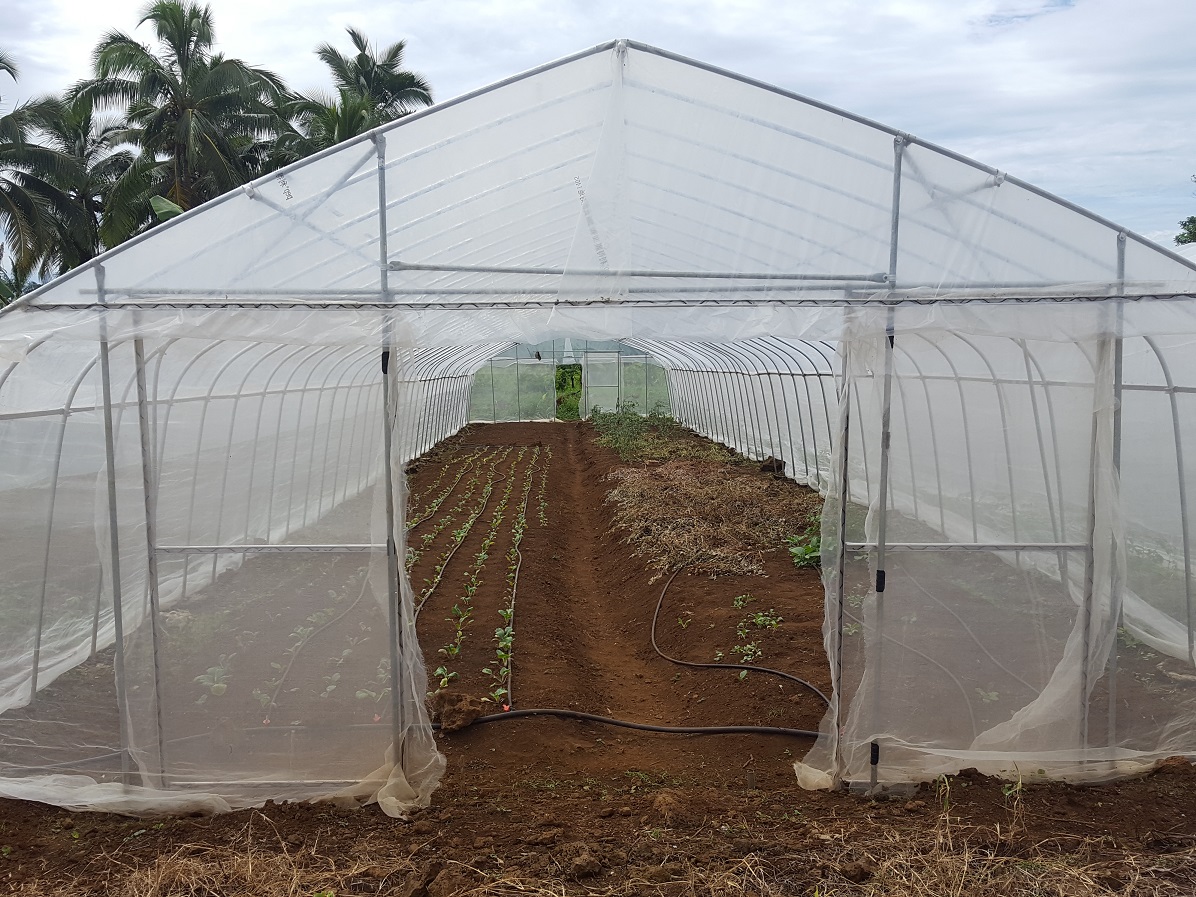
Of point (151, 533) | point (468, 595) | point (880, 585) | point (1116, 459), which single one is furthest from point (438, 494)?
point (1116, 459)

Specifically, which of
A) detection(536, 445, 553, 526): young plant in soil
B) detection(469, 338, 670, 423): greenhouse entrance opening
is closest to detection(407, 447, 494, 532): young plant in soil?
detection(536, 445, 553, 526): young plant in soil

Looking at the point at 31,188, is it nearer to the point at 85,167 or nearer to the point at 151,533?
the point at 85,167

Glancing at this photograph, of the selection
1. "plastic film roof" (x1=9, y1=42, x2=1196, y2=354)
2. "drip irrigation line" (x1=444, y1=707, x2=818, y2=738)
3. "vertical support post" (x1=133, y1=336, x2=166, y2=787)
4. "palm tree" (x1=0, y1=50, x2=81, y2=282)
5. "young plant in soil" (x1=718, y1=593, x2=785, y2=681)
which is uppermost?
"palm tree" (x1=0, y1=50, x2=81, y2=282)

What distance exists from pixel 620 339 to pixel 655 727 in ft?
9.40

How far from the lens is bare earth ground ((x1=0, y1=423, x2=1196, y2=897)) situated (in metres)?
4.06

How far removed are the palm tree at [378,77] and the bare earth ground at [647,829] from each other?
25.2 meters

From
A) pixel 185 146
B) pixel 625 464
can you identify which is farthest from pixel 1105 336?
pixel 185 146

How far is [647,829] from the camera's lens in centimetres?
459

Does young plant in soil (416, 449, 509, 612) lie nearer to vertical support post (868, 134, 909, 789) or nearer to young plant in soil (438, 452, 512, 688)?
young plant in soil (438, 452, 512, 688)

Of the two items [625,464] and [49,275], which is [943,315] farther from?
A: [49,275]

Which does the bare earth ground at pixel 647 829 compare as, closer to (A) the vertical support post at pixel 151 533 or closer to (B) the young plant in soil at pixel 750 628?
(B) the young plant in soil at pixel 750 628

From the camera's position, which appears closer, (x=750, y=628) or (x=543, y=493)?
(x=750, y=628)

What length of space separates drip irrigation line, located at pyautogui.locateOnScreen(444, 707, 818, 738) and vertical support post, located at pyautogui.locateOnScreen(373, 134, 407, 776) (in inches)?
50.1

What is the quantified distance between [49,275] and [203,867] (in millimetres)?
26791
